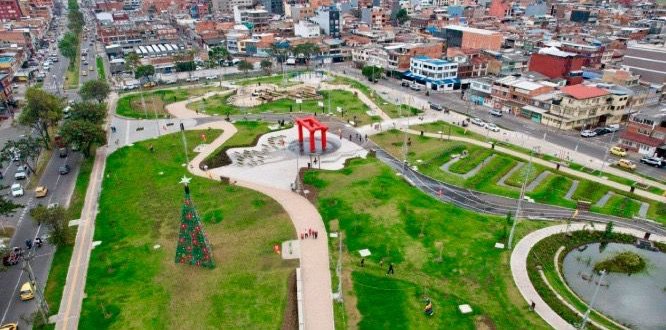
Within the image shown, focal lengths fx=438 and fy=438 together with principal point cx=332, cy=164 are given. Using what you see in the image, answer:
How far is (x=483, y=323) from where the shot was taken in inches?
1590

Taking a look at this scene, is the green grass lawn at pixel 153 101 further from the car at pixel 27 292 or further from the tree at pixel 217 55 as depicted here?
the car at pixel 27 292

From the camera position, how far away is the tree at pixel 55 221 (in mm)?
49219

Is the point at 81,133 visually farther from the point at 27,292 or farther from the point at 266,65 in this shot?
the point at 266,65

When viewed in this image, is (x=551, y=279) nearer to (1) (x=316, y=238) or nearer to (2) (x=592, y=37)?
(1) (x=316, y=238)

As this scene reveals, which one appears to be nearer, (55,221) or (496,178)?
(55,221)

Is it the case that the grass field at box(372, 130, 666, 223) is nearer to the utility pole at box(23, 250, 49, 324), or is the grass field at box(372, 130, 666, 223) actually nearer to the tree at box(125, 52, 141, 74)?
the utility pole at box(23, 250, 49, 324)

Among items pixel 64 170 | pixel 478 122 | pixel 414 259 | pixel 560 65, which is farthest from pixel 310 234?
pixel 560 65

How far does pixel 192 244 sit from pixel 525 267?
36543 mm

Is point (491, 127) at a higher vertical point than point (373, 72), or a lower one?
lower

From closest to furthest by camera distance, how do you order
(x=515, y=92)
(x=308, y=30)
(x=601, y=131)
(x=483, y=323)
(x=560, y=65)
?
1. (x=483, y=323)
2. (x=601, y=131)
3. (x=515, y=92)
4. (x=560, y=65)
5. (x=308, y=30)

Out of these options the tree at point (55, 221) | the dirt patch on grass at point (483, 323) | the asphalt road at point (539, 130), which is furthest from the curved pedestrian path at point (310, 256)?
the asphalt road at point (539, 130)

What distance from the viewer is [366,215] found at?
2261 inches

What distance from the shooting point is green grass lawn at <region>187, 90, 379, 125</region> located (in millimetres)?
102062

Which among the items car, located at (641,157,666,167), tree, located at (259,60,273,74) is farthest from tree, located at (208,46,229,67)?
car, located at (641,157,666,167)
